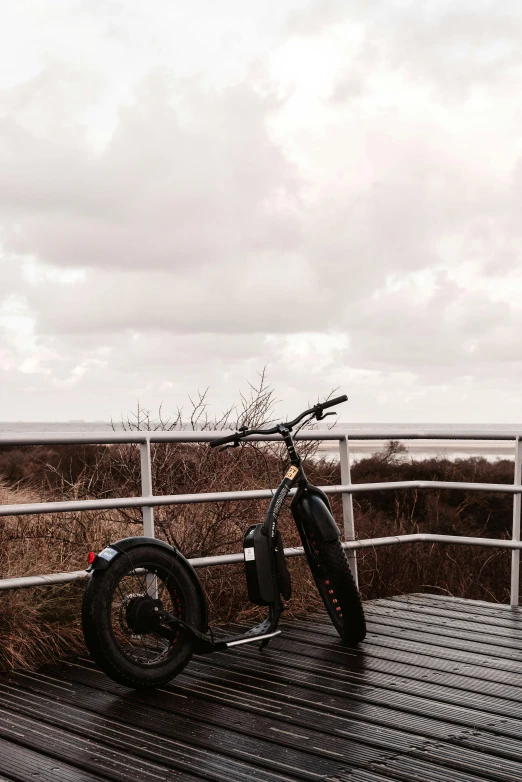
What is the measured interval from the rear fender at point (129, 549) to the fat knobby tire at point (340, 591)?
2.48 ft

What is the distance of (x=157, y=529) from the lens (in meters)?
7.40

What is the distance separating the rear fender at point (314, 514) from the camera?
5246 millimetres

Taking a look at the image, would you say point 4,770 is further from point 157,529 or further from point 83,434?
point 157,529

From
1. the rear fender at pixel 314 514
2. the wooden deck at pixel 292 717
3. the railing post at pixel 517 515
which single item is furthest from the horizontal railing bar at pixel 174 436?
the wooden deck at pixel 292 717

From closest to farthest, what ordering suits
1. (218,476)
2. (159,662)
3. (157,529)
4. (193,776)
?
(193,776) < (159,662) < (157,529) < (218,476)

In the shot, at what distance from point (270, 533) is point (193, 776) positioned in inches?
70.8

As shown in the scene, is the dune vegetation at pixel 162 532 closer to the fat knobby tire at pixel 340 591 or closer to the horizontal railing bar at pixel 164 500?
the horizontal railing bar at pixel 164 500

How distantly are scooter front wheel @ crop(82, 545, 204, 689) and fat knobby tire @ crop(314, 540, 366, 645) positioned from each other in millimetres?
783

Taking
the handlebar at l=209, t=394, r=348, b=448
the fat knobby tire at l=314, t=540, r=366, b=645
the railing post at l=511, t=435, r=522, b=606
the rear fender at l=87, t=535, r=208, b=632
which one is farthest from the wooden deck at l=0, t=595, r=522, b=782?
the handlebar at l=209, t=394, r=348, b=448

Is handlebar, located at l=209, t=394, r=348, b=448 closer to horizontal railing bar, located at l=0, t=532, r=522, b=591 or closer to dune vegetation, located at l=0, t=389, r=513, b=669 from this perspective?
horizontal railing bar, located at l=0, t=532, r=522, b=591

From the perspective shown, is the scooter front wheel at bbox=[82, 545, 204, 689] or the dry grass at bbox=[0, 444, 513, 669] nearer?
the scooter front wheel at bbox=[82, 545, 204, 689]

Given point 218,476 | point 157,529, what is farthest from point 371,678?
point 218,476

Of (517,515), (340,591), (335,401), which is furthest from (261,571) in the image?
(517,515)

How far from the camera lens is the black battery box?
16.4 feet
